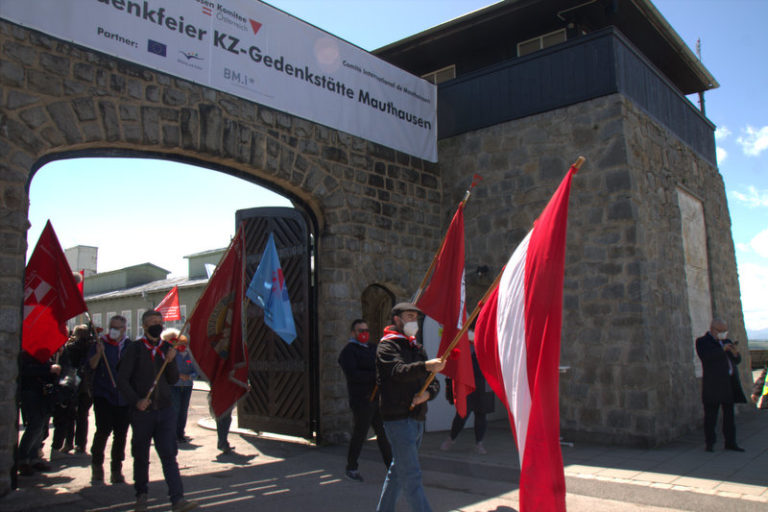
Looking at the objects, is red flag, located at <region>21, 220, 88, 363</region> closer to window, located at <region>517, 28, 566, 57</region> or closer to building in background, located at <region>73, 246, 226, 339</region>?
window, located at <region>517, 28, 566, 57</region>

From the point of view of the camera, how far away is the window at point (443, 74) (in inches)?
536

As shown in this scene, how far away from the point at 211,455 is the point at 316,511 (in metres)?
3.36

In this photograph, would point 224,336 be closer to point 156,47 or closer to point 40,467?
point 40,467

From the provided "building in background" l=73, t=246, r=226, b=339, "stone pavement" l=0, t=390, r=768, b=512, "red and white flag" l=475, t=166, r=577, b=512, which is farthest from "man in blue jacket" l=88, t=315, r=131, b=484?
"building in background" l=73, t=246, r=226, b=339

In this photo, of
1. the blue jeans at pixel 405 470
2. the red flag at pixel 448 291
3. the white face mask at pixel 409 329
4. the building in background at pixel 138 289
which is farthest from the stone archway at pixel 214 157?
the building in background at pixel 138 289

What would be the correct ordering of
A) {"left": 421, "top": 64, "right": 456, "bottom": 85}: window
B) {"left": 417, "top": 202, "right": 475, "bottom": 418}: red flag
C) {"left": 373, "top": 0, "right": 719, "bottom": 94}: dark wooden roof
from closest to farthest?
{"left": 417, "top": 202, "right": 475, "bottom": 418}: red flag, {"left": 373, "top": 0, "right": 719, "bottom": 94}: dark wooden roof, {"left": 421, "top": 64, "right": 456, "bottom": 85}: window

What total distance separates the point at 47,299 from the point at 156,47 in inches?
127

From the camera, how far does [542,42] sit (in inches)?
481

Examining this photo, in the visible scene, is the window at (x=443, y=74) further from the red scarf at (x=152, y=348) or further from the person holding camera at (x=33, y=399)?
the person holding camera at (x=33, y=399)

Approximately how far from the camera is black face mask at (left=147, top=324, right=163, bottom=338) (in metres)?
5.94

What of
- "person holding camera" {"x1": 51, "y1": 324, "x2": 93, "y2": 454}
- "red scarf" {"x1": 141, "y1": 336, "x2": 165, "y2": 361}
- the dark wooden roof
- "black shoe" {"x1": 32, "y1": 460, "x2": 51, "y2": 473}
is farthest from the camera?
the dark wooden roof

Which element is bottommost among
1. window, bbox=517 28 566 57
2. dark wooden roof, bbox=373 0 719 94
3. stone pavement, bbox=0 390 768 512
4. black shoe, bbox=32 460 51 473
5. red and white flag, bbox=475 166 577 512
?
stone pavement, bbox=0 390 768 512

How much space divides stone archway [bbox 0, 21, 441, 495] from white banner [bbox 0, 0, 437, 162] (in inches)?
6.6

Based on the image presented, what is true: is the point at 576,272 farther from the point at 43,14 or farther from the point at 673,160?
the point at 43,14
